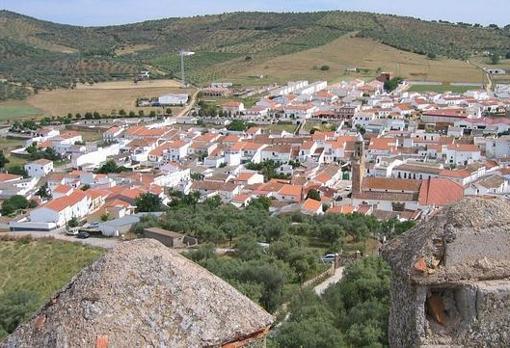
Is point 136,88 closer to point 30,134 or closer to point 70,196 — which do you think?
point 30,134

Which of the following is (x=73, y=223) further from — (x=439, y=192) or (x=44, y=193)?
(x=439, y=192)

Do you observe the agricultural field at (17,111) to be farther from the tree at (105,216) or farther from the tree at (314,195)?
the tree at (314,195)

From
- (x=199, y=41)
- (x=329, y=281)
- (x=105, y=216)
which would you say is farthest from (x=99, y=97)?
(x=329, y=281)

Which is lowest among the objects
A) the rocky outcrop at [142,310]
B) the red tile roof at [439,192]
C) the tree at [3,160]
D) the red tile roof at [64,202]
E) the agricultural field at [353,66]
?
the tree at [3,160]

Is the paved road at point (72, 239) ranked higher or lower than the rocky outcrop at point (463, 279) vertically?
lower

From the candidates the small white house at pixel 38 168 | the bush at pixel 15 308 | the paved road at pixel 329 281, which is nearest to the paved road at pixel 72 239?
the bush at pixel 15 308

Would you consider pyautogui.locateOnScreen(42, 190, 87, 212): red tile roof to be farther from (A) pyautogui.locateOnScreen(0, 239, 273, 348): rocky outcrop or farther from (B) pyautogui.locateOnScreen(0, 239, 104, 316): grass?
(A) pyautogui.locateOnScreen(0, 239, 273, 348): rocky outcrop
